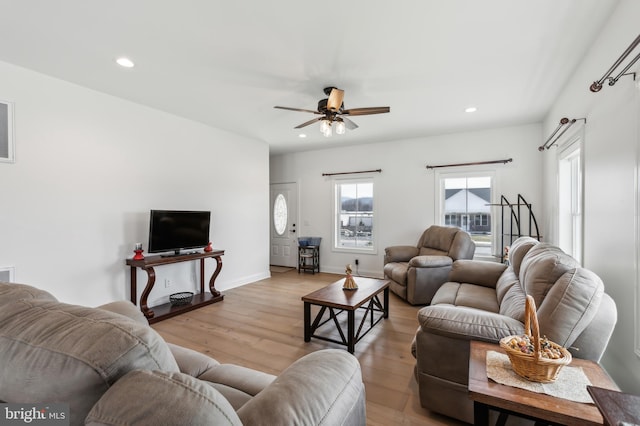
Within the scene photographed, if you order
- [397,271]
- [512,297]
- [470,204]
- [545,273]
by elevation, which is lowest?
[397,271]

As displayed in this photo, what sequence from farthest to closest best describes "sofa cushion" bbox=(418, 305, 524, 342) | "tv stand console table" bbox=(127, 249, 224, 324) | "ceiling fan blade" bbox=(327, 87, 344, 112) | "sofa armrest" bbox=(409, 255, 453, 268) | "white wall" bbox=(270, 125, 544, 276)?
"white wall" bbox=(270, 125, 544, 276) < "sofa armrest" bbox=(409, 255, 453, 268) < "tv stand console table" bbox=(127, 249, 224, 324) < "ceiling fan blade" bbox=(327, 87, 344, 112) < "sofa cushion" bbox=(418, 305, 524, 342)

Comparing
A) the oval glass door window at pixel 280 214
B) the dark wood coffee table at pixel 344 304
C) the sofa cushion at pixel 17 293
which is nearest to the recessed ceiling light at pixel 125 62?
the sofa cushion at pixel 17 293

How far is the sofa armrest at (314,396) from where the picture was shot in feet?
2.80

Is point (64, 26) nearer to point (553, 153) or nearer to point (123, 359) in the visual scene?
point (123, 359)

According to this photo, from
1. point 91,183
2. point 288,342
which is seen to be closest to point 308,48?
point 288,342

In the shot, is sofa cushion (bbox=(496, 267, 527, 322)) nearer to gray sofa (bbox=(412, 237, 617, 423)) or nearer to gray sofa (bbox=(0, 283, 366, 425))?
gray sofa (bbox=(412, 237, 617, 423))

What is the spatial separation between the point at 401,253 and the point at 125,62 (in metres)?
4.38

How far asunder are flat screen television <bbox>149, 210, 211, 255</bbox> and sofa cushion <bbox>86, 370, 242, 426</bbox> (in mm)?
3362

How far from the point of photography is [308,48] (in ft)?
7.89

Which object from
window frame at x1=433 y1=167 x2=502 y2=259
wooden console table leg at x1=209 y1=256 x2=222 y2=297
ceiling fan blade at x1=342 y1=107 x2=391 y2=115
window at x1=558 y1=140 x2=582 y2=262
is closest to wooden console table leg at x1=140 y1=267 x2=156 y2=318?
wooden console table leg at x1=209 y1=256 x2=222 y2=297

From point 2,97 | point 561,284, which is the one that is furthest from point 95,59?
point 561,284

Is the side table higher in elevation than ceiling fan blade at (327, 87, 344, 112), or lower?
lower

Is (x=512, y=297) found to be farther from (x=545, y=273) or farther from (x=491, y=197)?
(x=491, y=197)

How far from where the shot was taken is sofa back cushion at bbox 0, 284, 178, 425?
665 millimetres
